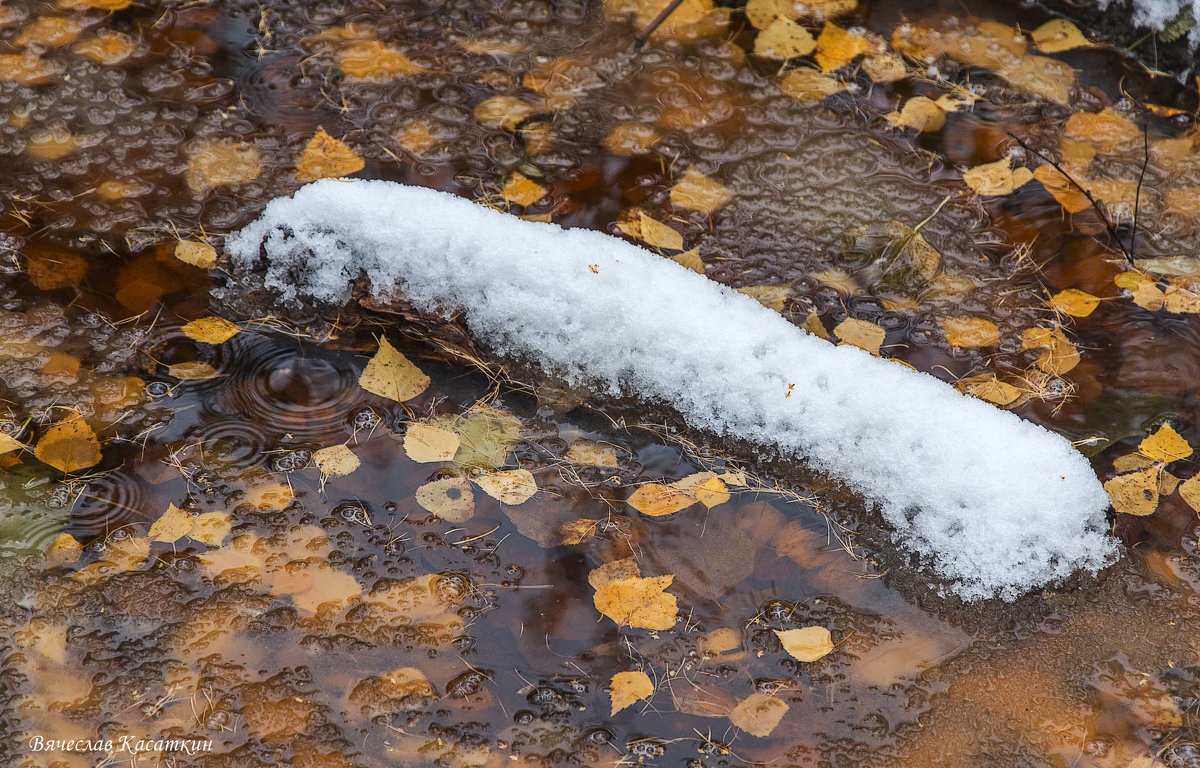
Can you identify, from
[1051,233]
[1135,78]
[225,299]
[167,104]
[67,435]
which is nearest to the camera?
[67,435]

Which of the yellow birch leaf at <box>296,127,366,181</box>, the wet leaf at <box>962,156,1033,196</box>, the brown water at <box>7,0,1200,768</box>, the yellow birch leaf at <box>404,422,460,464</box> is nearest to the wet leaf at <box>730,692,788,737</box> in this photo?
the brown water at <box>7,0,1200,768</box>

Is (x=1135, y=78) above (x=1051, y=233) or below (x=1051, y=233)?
above

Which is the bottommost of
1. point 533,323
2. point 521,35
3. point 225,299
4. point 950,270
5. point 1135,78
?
point 225,299

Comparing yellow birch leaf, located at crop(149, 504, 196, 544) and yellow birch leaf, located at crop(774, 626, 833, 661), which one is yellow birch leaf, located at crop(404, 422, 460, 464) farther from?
yellow birch leaf, located at crop(774, 626, 833, 661)

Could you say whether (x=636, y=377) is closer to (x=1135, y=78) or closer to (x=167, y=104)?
(x=167, y=104)

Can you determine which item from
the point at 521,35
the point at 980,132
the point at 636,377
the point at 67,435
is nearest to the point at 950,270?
the point at 980,132

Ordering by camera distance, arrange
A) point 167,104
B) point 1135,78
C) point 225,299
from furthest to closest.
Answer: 1. point 1135,78
2. point 167,104
3. point 225,299

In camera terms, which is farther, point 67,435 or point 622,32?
point 622,32

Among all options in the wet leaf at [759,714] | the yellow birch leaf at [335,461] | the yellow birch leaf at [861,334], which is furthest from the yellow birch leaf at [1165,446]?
the yellow birch leaf at [335,461]

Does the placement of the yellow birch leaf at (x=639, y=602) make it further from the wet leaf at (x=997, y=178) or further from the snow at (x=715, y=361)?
the wet leaf at (x=997, y=178)
